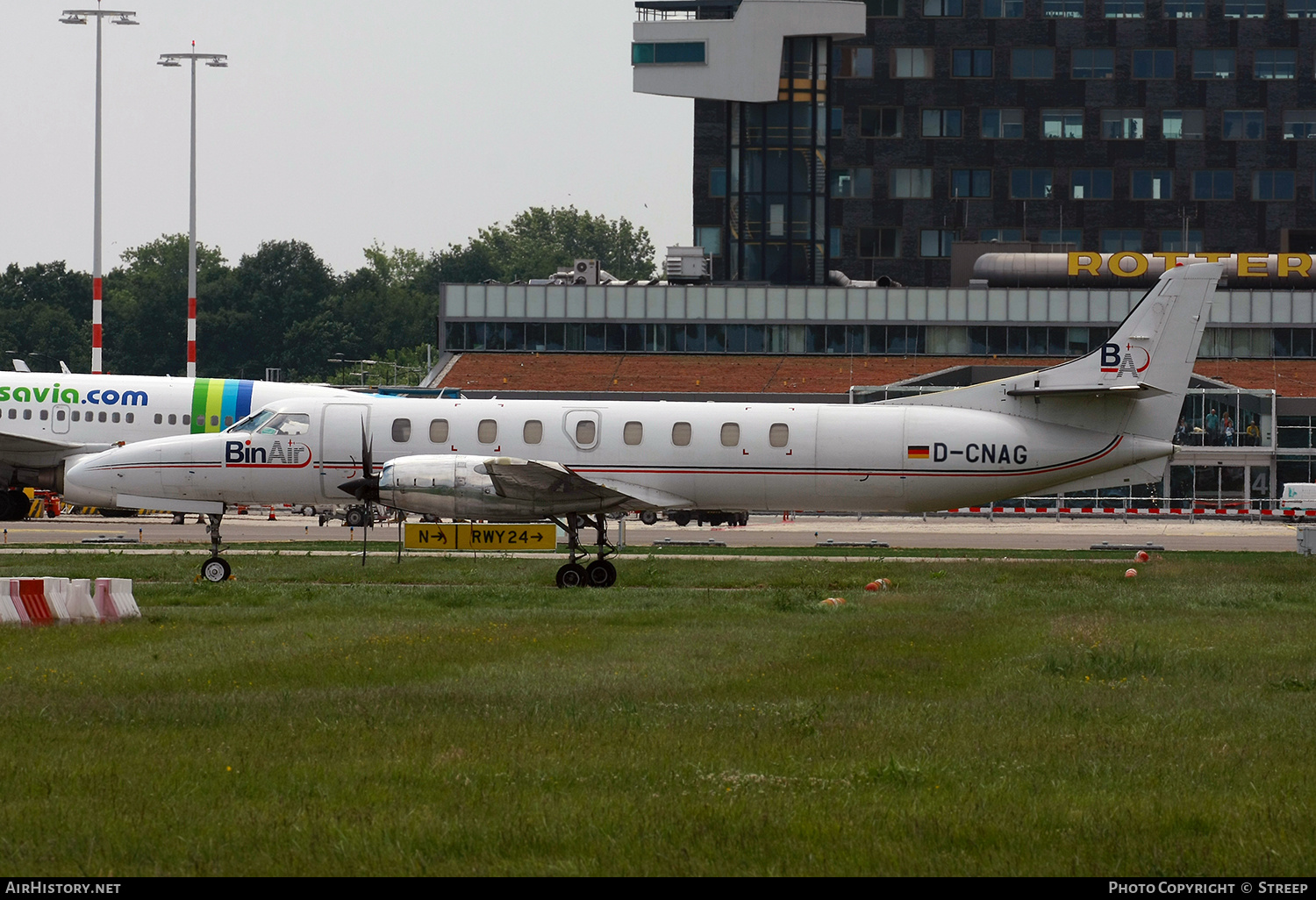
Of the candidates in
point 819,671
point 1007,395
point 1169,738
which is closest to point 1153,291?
point 1007,395

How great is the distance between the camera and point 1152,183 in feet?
383

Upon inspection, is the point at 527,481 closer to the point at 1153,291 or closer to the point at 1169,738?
the point at 1153,291

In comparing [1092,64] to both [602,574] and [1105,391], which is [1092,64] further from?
[602,574]

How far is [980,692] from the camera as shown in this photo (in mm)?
16734

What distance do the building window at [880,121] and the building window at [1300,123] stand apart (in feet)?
97.6

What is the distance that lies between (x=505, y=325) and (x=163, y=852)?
262ft

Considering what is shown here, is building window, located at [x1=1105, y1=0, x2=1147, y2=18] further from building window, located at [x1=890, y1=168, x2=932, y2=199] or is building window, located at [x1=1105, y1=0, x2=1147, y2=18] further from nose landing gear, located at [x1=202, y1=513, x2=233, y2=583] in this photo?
nose landing gear, located at [x1=202, y1=513, x2=233, y2=583]

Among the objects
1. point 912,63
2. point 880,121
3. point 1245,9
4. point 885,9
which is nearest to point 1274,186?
point 1245,9

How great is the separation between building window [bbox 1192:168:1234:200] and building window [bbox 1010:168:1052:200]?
36.9ft

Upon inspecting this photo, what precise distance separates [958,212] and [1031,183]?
635 centimetres

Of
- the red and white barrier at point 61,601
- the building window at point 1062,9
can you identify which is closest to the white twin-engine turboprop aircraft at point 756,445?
the red and white barrier at point 61,601

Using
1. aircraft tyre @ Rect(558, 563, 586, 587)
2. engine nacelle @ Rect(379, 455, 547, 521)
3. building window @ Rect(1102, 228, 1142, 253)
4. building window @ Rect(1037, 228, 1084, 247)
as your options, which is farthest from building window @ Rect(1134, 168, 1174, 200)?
engine nacelle @ Rect(379, 455, 547, 521)

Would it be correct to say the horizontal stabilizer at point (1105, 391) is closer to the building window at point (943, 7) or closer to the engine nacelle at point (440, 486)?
the engine nacelle at point (440, 486)

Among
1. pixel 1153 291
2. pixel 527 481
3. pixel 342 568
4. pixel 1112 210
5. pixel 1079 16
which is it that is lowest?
pixel 342 568
